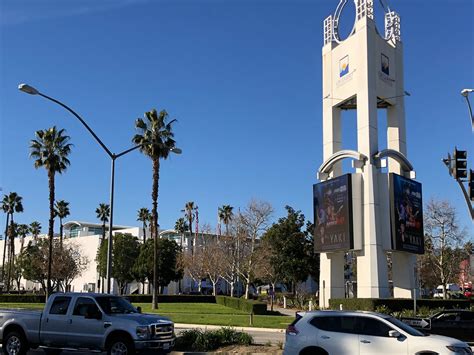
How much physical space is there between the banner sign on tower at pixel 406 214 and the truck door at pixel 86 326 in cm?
2842

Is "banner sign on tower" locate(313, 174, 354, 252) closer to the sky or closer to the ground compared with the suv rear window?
closer to the sky

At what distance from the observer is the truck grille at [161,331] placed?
1392 cm

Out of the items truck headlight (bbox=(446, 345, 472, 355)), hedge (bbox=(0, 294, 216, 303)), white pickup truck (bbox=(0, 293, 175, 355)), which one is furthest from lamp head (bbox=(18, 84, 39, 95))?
hedge (bbox=(0, 294, 216, 303))

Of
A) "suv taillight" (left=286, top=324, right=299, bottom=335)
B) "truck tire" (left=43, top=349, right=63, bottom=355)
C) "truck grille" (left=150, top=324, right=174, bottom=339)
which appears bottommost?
"truck tire" (left=43, top=349, right=63, bottom=355)

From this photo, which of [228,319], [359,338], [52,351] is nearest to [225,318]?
[228,319]

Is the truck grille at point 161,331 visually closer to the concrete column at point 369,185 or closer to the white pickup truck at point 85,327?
the white pickup truck at point 85,327

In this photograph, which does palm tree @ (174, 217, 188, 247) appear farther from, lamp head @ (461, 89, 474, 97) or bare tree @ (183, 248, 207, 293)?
lamp head @ (461, 89, 474, 97)

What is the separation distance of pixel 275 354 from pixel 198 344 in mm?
2531

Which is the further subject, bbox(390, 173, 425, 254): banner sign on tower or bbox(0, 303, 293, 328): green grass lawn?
bbox(390, 173, 425, 254): banner sign on tower

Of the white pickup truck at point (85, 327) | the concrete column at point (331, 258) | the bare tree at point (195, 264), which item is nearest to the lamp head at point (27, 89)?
the white pickup truck at point (85, 327)

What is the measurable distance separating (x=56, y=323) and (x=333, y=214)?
28.6 metres

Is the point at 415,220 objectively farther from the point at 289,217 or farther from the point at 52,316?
the point at 52,316

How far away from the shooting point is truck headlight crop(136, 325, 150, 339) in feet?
44.8

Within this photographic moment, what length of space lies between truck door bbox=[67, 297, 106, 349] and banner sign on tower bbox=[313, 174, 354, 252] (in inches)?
1058
